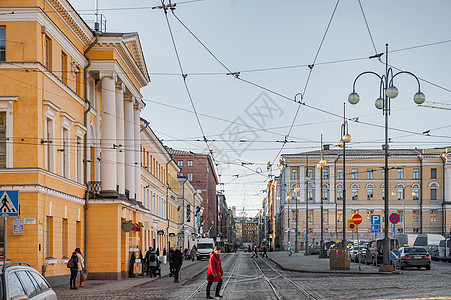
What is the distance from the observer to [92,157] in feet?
114

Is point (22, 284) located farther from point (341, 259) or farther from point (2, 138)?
point (341, 259)

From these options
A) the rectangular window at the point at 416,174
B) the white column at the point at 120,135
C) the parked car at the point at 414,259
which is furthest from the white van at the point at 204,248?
the rectangular window at the point at 416,174

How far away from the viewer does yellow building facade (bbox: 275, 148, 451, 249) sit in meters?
114

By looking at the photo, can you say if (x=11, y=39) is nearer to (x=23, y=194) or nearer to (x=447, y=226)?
(x=23, y=194)

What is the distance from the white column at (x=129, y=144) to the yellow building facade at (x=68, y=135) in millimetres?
58

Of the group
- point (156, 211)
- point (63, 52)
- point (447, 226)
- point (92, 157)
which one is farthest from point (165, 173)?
point (447, 226)

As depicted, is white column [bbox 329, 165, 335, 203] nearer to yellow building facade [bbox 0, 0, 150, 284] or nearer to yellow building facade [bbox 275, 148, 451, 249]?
yellow building facade [bbox 275, 148, 451, 249]

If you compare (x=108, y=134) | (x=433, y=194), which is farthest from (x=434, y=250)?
(x=433, y=194)

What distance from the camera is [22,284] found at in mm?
10172

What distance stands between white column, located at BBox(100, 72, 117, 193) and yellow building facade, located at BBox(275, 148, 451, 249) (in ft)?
262

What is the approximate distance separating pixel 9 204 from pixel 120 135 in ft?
67.3

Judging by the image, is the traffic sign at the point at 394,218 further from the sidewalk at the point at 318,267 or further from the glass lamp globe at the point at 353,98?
the glass lamp globe at the point at 353,98

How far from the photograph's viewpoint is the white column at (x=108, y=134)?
3428cm

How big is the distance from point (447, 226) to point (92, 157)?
3587 inches
